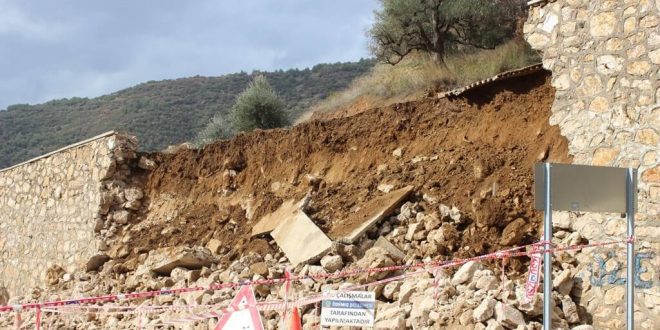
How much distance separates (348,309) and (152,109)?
45772 mm

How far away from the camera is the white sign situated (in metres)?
6.68

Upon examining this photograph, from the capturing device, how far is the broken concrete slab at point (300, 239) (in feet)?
33.3

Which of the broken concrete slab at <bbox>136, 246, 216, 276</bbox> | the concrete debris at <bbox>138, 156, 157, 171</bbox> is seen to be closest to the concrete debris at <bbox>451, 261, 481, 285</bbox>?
the broken concrete slab at <bbox>136, 246, 216, 276</bbox>

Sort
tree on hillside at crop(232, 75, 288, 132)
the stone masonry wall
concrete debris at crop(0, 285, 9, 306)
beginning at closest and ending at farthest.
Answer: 1. the stone masonry wall
2. concrete debris at crop(0, 285, 9, 306)
3. tree on hillside at crop(232, 75, 288, 132)

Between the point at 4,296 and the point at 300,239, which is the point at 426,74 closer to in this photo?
the point at 300,239

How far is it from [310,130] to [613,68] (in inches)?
241

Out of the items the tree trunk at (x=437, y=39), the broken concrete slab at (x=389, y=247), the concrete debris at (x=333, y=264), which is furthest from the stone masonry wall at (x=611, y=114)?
the tree trunk at (x=437, y=39)

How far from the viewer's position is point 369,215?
10289 millimetres

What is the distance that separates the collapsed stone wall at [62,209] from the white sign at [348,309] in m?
8.76

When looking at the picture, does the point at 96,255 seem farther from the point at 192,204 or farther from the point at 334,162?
the point at 334,162

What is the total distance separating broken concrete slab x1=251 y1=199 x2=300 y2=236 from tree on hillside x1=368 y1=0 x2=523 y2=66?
7461mm

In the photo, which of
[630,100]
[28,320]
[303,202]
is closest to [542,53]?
[630,100]

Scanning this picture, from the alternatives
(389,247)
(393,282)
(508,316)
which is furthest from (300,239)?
(508,316)

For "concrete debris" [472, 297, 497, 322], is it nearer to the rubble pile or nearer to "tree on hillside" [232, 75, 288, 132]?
the rubble pile
